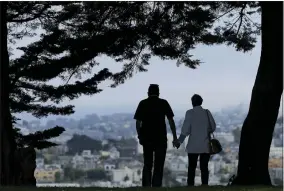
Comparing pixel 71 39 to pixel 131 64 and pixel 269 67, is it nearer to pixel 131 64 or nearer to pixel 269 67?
pixel 131 64

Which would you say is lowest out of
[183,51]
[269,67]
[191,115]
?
[191,115]

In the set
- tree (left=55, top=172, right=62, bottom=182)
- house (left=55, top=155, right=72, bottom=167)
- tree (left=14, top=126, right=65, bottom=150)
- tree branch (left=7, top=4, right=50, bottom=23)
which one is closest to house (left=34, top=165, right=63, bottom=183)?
tree (left=55, top=172, right=62, bottom=182)

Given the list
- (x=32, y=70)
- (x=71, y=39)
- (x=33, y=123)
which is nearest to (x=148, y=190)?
(x=71, y=39)

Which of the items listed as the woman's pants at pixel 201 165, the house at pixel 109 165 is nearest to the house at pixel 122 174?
the house at pixel 109 165

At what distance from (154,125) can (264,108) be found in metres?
2.39

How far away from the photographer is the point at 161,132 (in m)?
8.87

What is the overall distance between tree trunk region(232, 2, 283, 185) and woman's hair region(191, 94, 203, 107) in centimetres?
168

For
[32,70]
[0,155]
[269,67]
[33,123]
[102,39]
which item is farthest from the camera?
[33,123]

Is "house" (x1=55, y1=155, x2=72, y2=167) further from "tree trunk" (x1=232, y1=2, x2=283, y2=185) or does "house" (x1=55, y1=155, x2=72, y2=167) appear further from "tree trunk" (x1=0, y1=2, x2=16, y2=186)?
"tree trunk" (x1=232, y1=2, x2=283, y2=185)

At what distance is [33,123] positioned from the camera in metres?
19.7

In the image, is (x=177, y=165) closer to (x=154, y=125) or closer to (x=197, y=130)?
(x=197, y=130)

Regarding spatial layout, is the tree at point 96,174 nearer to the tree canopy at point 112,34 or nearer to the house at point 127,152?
the house at point 127,152

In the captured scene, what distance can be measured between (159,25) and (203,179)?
4.55 meters

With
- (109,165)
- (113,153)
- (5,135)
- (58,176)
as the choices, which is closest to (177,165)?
(58,176)
